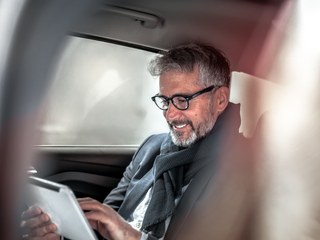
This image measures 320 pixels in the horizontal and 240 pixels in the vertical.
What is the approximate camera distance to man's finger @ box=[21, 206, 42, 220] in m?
0.86

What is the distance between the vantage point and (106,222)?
104cm

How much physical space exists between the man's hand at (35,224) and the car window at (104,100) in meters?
0.78

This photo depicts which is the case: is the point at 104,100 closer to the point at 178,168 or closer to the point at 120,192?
the point at 120,192

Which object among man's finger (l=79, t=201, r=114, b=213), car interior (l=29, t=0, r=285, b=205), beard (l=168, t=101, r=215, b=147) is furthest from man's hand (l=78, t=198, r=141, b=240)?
beard (l=168, t=101, r=215, b=147)

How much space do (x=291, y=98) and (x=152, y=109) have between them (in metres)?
1.53

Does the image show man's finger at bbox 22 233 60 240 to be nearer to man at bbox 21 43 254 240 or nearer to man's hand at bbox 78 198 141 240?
man's hand at bbox 78 198 141 240

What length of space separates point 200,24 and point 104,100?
1014mm

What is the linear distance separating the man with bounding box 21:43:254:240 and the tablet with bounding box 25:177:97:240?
1.36 feet

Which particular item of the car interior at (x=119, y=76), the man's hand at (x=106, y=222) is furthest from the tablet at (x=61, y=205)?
the car interior at (x=119, y=76)

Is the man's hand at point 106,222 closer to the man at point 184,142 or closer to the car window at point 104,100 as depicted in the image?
the man at point 184,142

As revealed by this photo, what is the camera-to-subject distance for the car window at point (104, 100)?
1.80 m

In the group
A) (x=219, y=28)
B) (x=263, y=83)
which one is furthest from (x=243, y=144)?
(x=219, y=28)

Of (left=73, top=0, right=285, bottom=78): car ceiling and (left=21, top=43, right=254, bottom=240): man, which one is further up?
(left=73, top=0, right=285, bottom=78): car ceiling

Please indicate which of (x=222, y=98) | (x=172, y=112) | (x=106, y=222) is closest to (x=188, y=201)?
(x=106, y=222)
